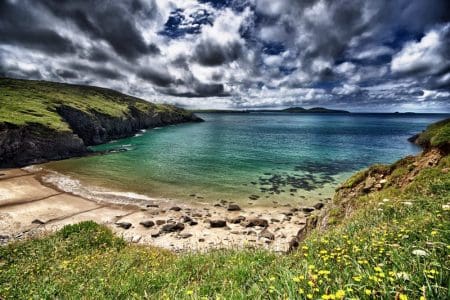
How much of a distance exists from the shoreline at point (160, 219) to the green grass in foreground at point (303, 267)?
32.8 feet

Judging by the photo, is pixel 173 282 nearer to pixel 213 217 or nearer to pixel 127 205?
pixel 213 217

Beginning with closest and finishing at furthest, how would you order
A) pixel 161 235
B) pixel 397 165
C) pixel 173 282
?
pixel 173 282
pixel 397 165
pixel 161 235

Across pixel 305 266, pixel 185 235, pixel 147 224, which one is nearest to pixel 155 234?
pixel 147 224

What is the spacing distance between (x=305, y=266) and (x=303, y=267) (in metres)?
0.24

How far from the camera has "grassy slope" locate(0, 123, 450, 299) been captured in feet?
10.8

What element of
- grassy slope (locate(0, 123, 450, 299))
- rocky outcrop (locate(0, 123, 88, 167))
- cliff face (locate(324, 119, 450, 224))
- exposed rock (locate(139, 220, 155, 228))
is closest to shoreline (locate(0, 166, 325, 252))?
exposed rock (locate(139, 220, 155, 228))

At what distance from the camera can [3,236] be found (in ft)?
65.0

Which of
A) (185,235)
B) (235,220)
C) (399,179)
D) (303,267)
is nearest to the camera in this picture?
(303,267)

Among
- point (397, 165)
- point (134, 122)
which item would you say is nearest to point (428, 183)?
point (397, 165)

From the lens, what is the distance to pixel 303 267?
4441mm

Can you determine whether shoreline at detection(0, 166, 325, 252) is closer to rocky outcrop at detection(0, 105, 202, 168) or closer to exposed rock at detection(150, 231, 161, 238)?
exposed rock at detection(150, 231, 161, 238)

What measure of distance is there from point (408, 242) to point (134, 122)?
150 metres

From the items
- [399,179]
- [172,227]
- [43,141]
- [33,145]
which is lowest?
[172,227]

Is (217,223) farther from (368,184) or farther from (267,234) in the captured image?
(368,184)
